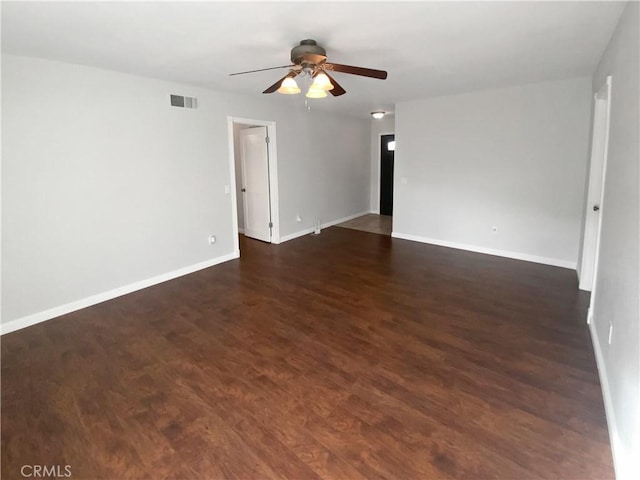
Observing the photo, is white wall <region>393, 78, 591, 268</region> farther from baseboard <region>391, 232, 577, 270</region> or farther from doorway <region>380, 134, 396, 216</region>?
doorway <region>380, 134, 396, 216</region>

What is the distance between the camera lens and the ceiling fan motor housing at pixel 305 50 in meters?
2.71

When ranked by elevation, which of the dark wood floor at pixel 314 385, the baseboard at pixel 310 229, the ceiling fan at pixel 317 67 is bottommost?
the dark wood floor at pixel 314 385

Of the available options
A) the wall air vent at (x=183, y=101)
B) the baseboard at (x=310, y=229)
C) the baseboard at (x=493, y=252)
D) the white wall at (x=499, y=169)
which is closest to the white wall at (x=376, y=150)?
the baseboard at (x=310, y=229)

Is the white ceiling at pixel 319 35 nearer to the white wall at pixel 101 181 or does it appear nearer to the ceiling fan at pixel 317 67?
the ceiling fan at pixel 317 67

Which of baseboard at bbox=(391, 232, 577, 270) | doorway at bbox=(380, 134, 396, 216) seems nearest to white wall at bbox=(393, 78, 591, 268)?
baseboard at bbox=(391, 232, 577, 270)

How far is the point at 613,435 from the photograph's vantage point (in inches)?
73.0

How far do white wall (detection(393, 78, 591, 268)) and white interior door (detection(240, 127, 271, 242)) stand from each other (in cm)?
237

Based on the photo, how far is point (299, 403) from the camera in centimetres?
223

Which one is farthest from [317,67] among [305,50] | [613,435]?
[613,435]

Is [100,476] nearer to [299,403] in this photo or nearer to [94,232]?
[299,403]

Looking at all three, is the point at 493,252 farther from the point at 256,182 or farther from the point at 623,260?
the point at 256,182

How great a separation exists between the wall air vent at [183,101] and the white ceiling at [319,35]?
37cm

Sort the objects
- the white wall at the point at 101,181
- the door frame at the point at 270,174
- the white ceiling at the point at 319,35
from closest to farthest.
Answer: the white ceiling at the point at 319,35 → the white wall at the point at 101,181 → the door frame at the point at 270,174

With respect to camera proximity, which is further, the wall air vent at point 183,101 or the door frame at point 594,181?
the wall air vent at point 183,101
